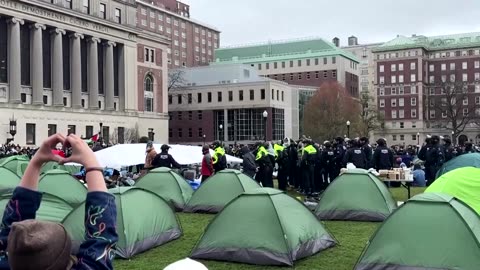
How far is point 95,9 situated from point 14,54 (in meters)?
13.3

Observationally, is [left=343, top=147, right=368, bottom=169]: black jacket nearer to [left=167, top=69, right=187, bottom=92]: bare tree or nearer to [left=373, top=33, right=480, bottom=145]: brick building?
[left=167, top=69, right=187, bottom=92]: bare tree

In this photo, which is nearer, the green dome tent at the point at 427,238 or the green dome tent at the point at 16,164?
the green dome tent at the point at 427,238

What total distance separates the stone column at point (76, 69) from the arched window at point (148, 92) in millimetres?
12631

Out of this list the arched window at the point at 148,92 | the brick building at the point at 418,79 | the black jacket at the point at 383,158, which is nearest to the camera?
the black jacket at the point at 383,158

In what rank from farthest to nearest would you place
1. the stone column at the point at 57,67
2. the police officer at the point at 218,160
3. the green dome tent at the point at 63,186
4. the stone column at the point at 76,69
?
the stone column at the point at 76,69
the stone column at the point at 57,67
the police officer at the point at 218,160
the green dome tent at the point at 63,186

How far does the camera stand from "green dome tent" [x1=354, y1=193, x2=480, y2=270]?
Result: 789 cm

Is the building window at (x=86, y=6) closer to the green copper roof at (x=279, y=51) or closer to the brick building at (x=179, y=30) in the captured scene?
the brick building at (x=179, y=30)

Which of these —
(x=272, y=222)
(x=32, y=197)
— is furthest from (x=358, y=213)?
(x=32, y=197)

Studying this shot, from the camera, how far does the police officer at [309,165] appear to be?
18.8 m

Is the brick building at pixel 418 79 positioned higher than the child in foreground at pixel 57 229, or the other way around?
the brick building at pixel 418 79

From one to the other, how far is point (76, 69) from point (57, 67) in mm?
2737

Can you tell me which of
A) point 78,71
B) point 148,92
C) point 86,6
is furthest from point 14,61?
point 148,92

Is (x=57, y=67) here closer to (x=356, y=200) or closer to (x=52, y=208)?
(x=52, y=208)

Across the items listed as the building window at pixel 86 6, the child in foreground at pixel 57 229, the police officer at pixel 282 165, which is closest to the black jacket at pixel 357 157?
the police officer at pixel 282 165
